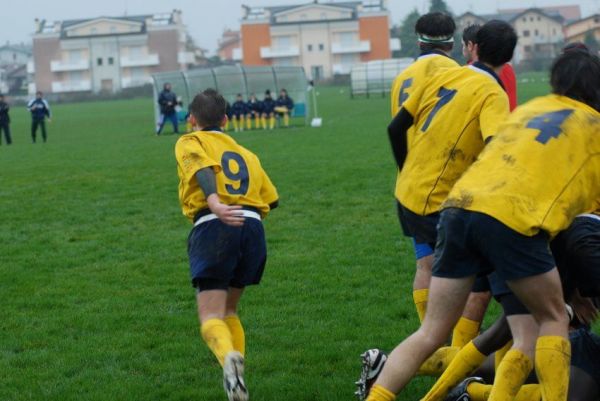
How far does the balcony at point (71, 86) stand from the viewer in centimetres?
11375

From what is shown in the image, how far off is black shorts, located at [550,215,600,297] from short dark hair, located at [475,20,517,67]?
1.01m

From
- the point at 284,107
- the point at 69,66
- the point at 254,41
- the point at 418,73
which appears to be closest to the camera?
the point at 418,73

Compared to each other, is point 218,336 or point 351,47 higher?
point 351,47

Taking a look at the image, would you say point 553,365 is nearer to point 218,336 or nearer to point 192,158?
point 218,336

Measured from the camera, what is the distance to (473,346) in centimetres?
505

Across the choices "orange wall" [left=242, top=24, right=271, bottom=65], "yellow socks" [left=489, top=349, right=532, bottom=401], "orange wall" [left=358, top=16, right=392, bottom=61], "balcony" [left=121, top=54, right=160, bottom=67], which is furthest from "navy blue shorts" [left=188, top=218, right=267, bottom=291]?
"balcony" [left=121, top=54, right=160, bottom=67]

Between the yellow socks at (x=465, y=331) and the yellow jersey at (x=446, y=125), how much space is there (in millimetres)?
760

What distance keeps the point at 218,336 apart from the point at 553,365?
1852 mm

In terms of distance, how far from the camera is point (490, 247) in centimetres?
418

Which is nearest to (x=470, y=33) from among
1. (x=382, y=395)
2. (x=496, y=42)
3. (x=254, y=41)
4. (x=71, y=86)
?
(x=496, y=42)

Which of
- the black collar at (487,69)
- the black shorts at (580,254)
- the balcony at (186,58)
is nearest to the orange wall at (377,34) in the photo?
the balcony at (186,58)

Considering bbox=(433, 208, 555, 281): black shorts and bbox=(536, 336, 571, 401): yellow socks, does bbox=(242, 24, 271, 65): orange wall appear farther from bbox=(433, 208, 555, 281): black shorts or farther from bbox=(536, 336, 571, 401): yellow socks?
bbox=(536, 336, 571, 401): yellow socks

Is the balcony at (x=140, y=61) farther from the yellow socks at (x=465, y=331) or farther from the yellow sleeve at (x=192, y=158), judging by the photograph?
the yellow socks at (x=465, y=331)

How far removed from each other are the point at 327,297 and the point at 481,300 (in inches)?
96.8
